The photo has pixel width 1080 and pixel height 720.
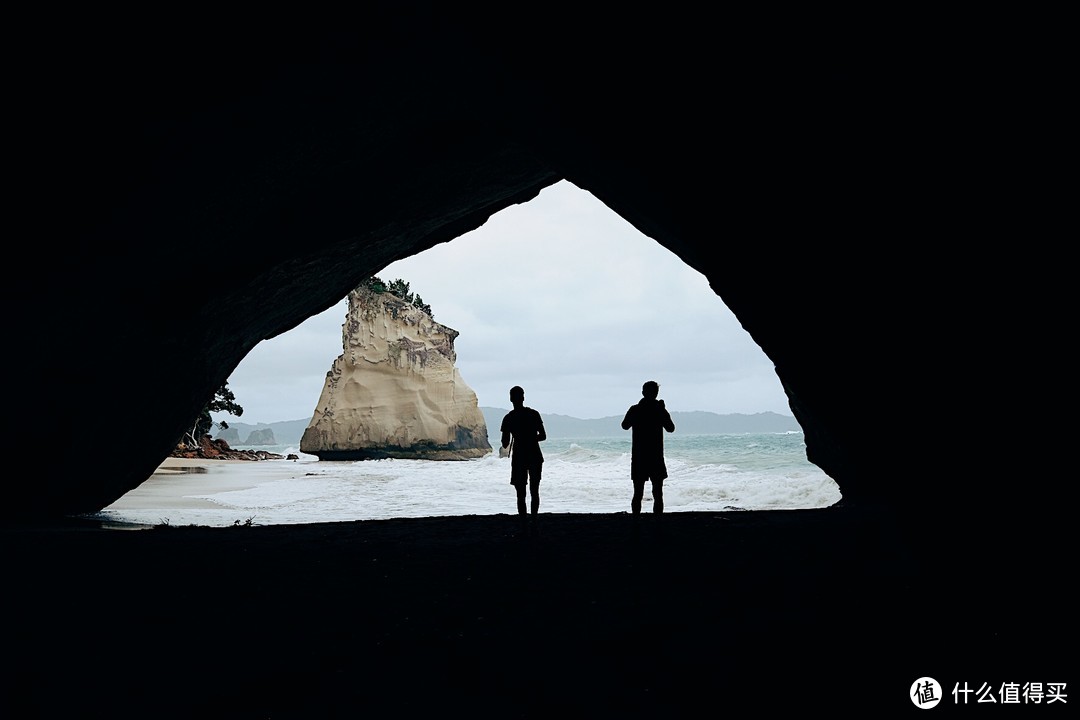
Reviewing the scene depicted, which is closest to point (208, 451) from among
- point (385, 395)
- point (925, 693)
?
point (385, 395)

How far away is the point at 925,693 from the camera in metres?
2.65

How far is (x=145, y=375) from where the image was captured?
9258 mm

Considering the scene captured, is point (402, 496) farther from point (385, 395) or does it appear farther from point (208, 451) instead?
point (208, 451)

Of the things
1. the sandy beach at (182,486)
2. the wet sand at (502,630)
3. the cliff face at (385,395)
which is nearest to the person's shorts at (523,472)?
the wet sand at (502,630)

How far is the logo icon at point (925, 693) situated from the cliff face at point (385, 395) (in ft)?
123

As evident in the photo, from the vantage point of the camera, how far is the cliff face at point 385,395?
38594mm

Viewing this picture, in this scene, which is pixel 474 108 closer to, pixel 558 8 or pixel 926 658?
pixel 558 8

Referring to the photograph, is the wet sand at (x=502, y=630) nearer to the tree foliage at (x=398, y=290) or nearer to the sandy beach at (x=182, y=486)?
the sandy beach at (x=182, y=486)

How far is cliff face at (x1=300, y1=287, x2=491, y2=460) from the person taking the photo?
3859 cm

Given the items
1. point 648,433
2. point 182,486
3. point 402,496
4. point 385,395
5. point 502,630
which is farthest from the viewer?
point 385,395

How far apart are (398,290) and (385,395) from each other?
7834mm

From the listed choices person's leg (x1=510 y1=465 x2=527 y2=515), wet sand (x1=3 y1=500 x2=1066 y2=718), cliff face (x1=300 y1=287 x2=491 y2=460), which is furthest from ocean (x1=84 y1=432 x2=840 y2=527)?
cliff face (x1=300 y1=287 x2=491 y2=460)

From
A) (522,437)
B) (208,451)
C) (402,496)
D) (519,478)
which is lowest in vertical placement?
(402,496)

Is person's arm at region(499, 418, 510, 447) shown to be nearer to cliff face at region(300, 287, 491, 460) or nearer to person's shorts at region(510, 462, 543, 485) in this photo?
person's shorts at region(510, 462, 543, 485)
